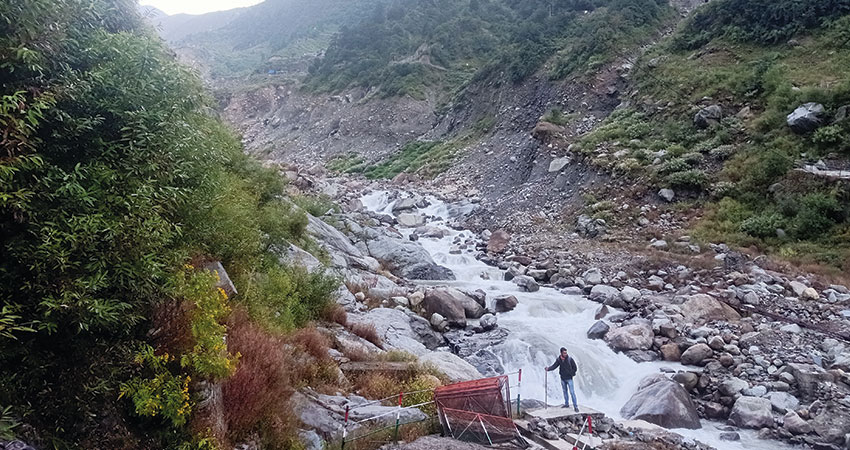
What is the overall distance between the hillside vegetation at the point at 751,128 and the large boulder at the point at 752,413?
702 centimetres

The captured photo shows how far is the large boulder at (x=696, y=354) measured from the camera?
32.4 ft

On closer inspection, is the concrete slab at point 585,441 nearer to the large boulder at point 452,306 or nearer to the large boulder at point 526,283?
the large boulder at point 452,306

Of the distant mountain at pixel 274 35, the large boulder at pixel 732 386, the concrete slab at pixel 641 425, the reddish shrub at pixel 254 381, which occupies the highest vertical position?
the distant mountain at pixel 274 35

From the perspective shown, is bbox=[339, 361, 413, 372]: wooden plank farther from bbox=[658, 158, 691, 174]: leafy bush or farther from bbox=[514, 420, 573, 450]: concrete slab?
bbox=[658, 158, 691, 174]: leafy bush

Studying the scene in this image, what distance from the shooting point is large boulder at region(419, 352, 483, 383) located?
8.92 meters

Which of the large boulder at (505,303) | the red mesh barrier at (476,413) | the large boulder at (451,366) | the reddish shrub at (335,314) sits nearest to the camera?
the red mesh barrier at (476,413)

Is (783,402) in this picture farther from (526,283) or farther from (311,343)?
(311,343)

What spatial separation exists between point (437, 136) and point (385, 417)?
38658mm

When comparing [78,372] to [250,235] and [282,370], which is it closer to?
[282,370]

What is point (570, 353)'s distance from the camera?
11.3 metres

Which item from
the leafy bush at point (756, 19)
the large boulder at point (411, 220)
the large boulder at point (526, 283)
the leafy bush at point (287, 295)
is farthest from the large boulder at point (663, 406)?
the leafy bush at point (756, 19)

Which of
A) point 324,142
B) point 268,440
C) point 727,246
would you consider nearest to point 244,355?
point 268,440

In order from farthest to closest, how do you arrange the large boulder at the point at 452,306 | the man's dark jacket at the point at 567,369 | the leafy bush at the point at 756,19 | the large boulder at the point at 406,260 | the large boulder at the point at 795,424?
the leafy bush at the point at 756,19
the large boulder at the point at 406,260
the large boulder at the point at 452,306
the man's dark jacket at the point at 567,369
the large boulder at the point at 795,424

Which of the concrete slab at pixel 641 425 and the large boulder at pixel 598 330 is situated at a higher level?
the concrete slab at pixel 641 425
